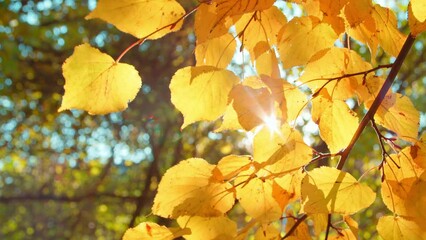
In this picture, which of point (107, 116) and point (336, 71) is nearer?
point (336, 71)

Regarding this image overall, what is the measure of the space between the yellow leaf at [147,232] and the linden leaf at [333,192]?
4.7 inches

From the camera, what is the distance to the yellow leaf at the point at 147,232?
424 mm

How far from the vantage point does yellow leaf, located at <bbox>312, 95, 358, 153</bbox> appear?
46cm

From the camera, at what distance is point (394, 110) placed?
48cm

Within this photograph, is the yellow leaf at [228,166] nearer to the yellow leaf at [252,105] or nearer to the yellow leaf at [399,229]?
the yellow leaf at [252,105]

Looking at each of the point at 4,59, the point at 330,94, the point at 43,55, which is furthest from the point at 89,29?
the point at 330,94

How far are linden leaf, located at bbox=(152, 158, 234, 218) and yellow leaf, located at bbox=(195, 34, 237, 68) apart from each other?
88 millimetres

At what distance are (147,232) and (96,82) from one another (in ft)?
0.44

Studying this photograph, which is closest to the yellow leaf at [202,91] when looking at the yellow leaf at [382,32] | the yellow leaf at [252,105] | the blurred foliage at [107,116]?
the yellow leaf at [252,105]

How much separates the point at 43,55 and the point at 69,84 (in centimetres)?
310

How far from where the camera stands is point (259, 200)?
0.43 m

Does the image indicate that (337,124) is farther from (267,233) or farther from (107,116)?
(107,116)

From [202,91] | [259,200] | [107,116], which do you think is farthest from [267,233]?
[107,116]

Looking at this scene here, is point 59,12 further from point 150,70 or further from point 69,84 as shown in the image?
point 69,84
